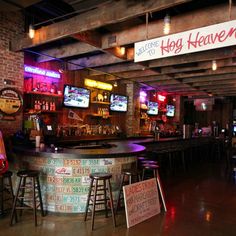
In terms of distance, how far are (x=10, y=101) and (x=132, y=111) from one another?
458 cm

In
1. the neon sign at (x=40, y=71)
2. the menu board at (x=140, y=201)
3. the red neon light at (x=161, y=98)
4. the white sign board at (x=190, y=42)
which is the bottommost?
the menu board at (x=140, y=201)

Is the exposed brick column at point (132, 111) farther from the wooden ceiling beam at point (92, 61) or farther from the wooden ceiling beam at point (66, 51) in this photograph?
the wooden ceiling beam at point (66, 51)

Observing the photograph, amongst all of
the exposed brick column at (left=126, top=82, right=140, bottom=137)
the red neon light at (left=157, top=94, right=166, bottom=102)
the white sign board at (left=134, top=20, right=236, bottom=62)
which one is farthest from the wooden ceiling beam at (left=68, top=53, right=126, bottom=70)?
the red neon light at (left=157, top=94, right=166, bottom=102)

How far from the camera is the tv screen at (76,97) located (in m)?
6.63

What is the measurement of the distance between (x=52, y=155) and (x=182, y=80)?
5.61 m

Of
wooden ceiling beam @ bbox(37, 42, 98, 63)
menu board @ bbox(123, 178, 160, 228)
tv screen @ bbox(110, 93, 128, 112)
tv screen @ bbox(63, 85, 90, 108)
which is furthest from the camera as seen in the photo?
tv screen @ bbox(110, 93, 128, 112)

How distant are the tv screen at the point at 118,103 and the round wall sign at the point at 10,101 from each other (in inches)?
133

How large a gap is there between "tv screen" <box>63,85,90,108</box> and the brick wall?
137cm

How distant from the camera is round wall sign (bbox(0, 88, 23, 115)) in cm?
507

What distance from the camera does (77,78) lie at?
732 cm

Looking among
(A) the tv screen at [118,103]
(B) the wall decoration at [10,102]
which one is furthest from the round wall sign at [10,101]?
(A) the tv screen at [118,103]

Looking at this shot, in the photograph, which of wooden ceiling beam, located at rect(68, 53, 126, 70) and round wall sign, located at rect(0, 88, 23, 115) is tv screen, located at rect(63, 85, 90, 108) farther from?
round wall sign, located at rect(0, 88, 23, 115)

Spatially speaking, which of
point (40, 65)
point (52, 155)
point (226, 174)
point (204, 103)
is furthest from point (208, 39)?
point (204, 103)

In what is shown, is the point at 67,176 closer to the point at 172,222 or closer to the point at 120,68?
the point at 172,222
